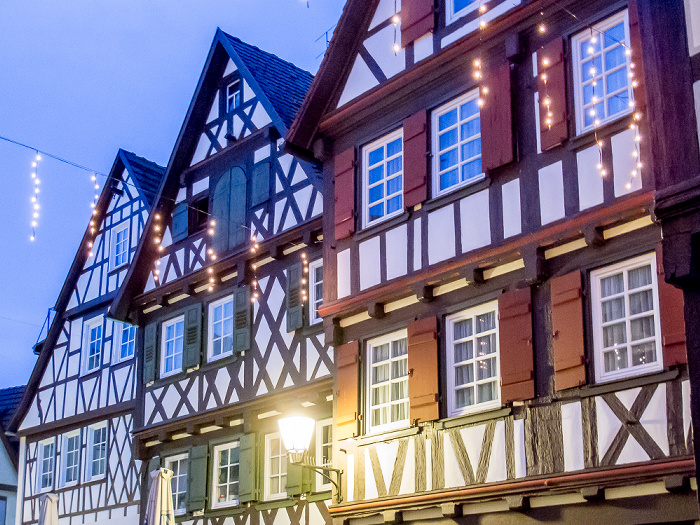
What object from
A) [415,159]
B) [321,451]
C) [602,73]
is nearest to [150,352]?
[321,451]

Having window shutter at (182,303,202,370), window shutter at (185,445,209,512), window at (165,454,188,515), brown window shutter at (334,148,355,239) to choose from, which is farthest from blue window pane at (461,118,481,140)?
window at (165,454,188,515)

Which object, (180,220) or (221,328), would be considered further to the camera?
(180,220)

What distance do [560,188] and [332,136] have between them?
14.5 feet

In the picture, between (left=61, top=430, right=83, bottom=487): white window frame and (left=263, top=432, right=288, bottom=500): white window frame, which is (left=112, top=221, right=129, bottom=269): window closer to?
(left=61, top=430, right=83, bottom=487): white window frame

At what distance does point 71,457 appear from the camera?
21.9 meters

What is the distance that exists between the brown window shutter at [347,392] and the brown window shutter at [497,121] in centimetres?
302

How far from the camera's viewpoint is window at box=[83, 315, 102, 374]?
862 inches

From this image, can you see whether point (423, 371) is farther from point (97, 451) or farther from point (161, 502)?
point (97, 451)

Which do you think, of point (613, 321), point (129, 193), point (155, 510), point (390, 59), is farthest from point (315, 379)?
point (129, 193)

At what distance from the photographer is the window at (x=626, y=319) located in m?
11.1

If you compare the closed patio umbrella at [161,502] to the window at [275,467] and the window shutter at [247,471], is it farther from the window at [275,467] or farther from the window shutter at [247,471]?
the window at [275,467]

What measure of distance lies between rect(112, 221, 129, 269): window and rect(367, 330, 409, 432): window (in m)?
8.85

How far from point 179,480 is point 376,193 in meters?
6.48

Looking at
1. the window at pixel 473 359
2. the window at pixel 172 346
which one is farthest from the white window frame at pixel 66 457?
the window at pixel 473 359
